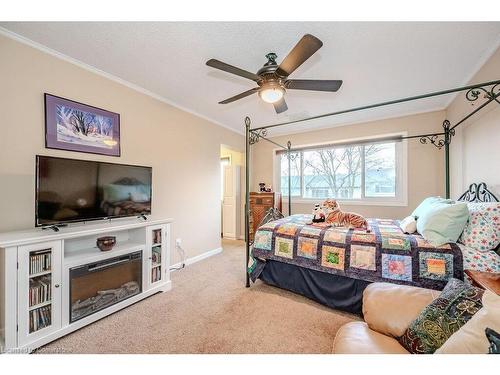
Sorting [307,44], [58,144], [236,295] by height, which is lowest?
[236,295]

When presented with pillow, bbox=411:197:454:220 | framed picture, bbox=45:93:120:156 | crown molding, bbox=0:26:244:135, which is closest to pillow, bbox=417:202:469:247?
pillow, bbox=411:197:454:220

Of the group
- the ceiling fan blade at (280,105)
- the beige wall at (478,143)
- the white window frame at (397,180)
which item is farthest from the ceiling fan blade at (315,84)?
the white window frame at (397,180)

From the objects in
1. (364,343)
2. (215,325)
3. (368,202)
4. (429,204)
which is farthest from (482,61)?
(215,325)

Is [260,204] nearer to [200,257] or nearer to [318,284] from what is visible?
[200,257]

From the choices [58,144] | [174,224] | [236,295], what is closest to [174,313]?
[236,295]

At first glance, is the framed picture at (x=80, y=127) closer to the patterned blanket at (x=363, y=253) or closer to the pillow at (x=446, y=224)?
the patterned blanket at (x=363, y=253)

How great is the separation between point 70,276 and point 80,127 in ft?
4.70

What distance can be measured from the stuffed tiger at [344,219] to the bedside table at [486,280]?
2.68 feet

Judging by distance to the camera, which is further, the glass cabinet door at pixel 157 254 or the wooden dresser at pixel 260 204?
the wooden dresser at pixel 260 204

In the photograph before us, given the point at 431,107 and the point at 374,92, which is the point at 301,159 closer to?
the point at 374,92

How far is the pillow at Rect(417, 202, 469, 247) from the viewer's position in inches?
66.4

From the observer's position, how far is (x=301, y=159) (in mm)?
4504

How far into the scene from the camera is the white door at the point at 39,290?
142 cm
